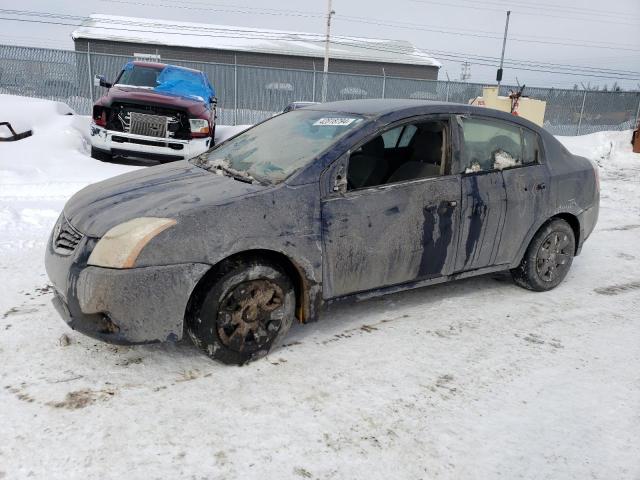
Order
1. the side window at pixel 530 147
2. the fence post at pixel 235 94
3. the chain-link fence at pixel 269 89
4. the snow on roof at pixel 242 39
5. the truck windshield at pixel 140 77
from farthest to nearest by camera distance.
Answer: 1. the snow on roof at pixel 242 39
2. the fence post at pixel 235 94
3. the chain-link fence at pixel 269 89
4. the truck windshield at pixel 140 77
5. the side window at pixel 530 147

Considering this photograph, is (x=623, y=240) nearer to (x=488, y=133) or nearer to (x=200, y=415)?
(x=488, y=133)

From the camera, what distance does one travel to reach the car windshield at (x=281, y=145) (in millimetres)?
3377

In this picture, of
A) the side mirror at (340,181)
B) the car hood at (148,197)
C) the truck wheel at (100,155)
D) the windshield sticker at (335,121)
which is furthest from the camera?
the truck wheel at (100,155)

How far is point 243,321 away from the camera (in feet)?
10.1

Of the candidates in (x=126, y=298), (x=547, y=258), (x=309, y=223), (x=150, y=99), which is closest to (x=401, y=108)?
(x=309, y=223)

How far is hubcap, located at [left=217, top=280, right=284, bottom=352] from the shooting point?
2.99 meters

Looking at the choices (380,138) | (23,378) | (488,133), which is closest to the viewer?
(23,378)

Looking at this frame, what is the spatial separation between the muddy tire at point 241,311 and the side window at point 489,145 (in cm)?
169

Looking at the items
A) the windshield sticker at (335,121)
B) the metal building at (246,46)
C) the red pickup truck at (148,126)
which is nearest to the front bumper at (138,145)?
the red pickup truck at (148,126)

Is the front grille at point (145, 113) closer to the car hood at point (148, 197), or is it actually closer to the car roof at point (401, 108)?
the car roof at point (401, 108)

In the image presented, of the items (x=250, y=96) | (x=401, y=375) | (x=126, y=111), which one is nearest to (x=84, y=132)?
(x=126, y=111)

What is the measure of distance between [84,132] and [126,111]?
275 centimetres

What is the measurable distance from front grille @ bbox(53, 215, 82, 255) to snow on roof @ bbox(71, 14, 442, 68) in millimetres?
37018

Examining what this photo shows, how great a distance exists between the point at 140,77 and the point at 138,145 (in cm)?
241
